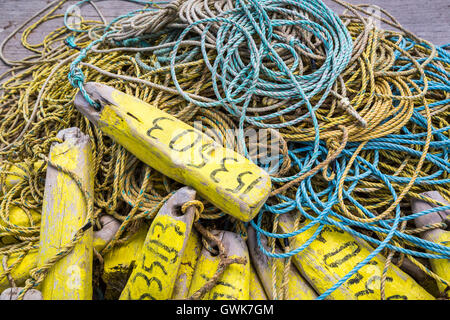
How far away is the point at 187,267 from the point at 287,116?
92 cm

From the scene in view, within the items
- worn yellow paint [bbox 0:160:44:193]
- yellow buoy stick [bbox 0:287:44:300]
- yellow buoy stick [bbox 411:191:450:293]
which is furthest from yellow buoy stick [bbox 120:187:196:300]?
yellow buoy stick [bbox 411:191:450:293]

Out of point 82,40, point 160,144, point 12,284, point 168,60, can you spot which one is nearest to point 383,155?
point 160,144

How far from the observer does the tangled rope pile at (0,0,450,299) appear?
4.99 ft

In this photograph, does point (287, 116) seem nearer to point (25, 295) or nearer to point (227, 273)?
point (227, 273)

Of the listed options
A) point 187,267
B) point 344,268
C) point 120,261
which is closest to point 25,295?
point 120,261

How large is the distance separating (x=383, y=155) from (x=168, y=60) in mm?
1316

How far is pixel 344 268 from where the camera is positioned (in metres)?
1.37

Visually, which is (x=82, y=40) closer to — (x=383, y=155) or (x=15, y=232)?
(x=15, y=232)

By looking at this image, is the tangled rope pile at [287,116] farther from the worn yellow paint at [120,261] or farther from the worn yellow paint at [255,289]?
the worn yellow paint at [255,289]

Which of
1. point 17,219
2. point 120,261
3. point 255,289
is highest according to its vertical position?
point 17,219

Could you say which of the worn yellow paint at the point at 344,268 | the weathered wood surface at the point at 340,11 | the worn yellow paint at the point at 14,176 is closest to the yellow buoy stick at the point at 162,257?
the worn yellow paint at the point at 344,268

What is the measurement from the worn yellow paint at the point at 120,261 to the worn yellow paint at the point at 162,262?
225 mm

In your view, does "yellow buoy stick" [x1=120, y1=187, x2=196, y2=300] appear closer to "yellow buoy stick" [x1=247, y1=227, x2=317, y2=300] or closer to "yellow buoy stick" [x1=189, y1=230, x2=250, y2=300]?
"yellow buoy stick" [x1=189, y1=230, x2=250, y2=300]

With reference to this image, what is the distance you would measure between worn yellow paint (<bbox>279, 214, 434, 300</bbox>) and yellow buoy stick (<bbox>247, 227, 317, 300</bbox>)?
0.12ft
